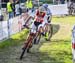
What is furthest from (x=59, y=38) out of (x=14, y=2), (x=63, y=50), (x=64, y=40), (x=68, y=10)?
(x=68, y=10)

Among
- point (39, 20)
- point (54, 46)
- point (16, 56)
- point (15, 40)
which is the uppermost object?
point (39, 20)

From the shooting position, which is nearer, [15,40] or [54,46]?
[54,46]

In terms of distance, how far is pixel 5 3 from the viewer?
28234 mm

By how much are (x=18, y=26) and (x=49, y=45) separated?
3.85 metres

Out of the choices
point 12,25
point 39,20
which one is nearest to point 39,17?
point 39,20


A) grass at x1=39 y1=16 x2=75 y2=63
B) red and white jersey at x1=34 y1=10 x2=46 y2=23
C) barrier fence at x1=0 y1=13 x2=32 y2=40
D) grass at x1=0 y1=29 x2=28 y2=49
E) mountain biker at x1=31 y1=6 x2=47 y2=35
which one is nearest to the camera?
grass at x1=39 y1=16 x2=75 y2=63

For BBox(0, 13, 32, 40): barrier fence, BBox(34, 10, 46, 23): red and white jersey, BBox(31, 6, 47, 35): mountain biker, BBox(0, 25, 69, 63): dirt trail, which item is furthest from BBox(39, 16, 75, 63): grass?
BBox(0, 13, 32, 40): barrier fence

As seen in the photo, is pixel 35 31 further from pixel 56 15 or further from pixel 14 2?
pixel 56 15

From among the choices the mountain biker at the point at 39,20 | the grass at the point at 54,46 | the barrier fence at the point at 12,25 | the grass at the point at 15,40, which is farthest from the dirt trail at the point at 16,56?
the barrier fence at the point at 12,25

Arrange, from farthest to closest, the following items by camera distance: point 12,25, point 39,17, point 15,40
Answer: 1. point 12,25
2. point 15,40
3. point 39,17

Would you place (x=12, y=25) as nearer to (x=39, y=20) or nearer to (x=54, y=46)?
Answer: (x=54, y=46)

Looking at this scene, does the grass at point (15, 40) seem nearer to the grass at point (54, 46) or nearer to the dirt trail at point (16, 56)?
the grass at point (54, 46)

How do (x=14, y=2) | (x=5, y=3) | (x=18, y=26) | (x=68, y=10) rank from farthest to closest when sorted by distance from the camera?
(x=68, y=10) < (x=5, y=3) < (x=14, y=2) < (x=18, y=26)

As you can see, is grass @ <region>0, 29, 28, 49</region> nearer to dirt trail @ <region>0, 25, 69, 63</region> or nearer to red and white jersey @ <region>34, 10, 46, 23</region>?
dirt trail @ <region>0, 25, 69, 63</region>
